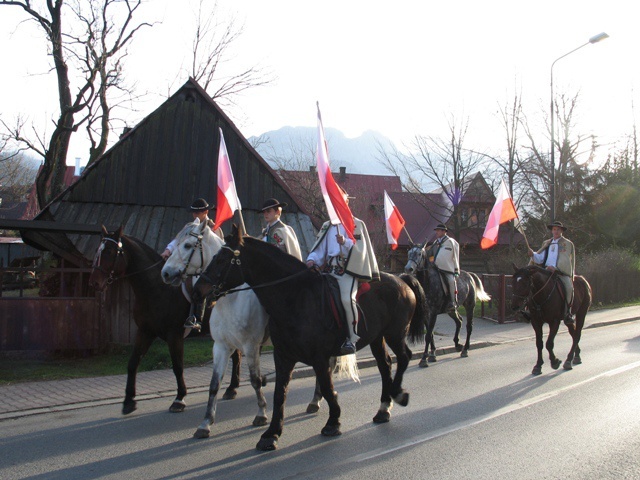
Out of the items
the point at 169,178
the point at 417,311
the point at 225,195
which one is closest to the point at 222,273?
the point at 225,195

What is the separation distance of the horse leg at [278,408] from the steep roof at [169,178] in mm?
7849

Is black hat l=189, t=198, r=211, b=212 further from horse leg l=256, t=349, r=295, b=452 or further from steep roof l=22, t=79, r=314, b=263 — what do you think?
steep roof l=22, t=79, r=314, b=263

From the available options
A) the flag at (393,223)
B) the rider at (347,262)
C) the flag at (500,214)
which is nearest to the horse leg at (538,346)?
the flag at (500,214)

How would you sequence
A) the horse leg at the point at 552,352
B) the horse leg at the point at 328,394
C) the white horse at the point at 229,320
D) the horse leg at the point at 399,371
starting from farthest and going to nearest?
the horse leg at the point at 552,352
the horse leg at the point at 399,371
the white horse at the point at 229,320
the horse leg at the point at 328,394

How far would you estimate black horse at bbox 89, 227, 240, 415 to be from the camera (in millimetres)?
7172

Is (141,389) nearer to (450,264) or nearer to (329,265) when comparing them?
(329,265)

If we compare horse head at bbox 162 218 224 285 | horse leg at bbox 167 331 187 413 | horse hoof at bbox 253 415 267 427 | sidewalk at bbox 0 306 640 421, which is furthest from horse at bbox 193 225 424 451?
sidewalk at bbox 0 306 640 421

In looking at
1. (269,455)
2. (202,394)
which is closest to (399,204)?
(202,394)

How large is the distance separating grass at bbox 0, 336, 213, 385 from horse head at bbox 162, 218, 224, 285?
162 inches

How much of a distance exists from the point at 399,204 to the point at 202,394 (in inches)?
1330

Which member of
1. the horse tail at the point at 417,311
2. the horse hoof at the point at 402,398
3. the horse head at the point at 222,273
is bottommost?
the horse hoof at the point at 402,398

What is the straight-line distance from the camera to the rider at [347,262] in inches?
239

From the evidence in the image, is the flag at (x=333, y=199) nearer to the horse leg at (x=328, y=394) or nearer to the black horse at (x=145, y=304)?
the horse leg at (x=328, y=394)

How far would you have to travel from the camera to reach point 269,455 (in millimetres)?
5512
